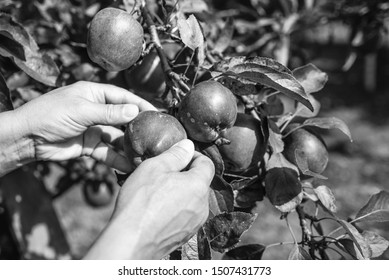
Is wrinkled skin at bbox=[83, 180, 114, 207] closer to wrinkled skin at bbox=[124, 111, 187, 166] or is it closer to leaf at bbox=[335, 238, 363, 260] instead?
wrinkled skin at bbox=[124, 111, 187, 166]

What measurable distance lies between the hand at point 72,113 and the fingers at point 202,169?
0.26 meters

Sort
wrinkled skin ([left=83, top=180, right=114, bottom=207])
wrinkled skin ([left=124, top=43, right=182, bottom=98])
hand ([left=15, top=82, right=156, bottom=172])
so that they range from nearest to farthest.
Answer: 1. hand ([left=15, top=82, right=156, bottom=172])
2. wrinkled skin ([left=124, top=43, right=182, bottom=98])
3. wrinkled skin ([left=83, top=180, right=114, bottom=207])

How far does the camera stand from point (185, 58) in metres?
1.51

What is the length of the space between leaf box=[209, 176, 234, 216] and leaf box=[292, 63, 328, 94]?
45 centimetres

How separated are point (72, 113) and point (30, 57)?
0.24 meters

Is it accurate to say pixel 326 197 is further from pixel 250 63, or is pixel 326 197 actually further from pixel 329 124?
pixel 250 63

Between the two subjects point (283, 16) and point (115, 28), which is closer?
point (115, 28)

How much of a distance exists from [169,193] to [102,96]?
1.64 ft

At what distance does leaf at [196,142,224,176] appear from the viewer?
47.8 inches

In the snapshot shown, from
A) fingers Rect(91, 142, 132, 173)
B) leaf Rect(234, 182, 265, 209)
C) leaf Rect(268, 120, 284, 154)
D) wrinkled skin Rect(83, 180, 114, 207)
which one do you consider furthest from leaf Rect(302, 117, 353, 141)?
wrinkled skin Rect(83, 180, 114, 207)

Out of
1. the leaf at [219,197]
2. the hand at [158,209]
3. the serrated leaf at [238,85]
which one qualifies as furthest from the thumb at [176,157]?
the serrated leaf at [238,85]

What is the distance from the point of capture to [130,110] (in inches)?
51.2
